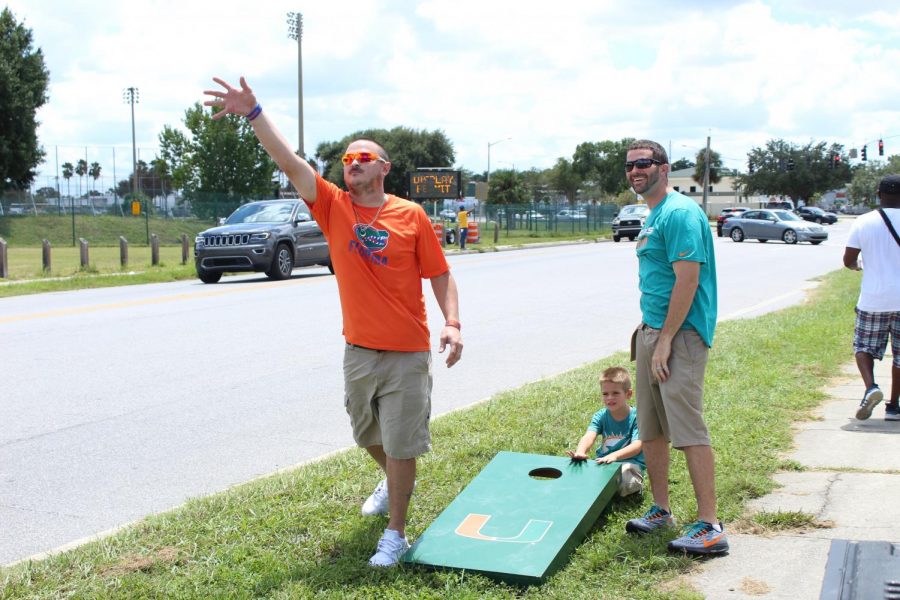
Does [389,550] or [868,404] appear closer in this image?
[389,550]

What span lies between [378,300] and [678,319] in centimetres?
132

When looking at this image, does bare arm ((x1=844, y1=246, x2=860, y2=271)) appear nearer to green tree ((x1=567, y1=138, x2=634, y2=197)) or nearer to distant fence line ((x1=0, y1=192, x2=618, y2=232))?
distant fence line ((x1=0, y1=192, x2=618, y2=232))

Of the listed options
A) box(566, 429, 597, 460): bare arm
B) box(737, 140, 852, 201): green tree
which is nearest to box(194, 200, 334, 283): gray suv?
box(566, 429, 597, 460): bare arm

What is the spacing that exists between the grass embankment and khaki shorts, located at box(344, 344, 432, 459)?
1711 centimetres

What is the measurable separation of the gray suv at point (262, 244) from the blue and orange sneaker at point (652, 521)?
1611 centimetres

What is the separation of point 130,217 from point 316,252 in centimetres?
3356

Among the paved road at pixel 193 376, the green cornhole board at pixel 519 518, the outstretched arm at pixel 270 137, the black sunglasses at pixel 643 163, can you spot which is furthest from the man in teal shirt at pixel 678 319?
the paved road at pixel 193 376

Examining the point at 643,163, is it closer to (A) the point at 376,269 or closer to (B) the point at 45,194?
(A) the point at 376,269

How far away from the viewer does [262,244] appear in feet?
66.9

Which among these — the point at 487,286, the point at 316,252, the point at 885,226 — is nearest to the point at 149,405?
the point at 885,226

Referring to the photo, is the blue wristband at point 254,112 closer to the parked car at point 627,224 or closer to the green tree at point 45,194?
the parked car at point 627,224

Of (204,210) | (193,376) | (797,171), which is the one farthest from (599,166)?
(193,376)

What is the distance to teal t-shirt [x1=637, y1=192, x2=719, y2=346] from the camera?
14.2 feet

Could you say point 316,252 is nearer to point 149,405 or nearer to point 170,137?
point 149,405
